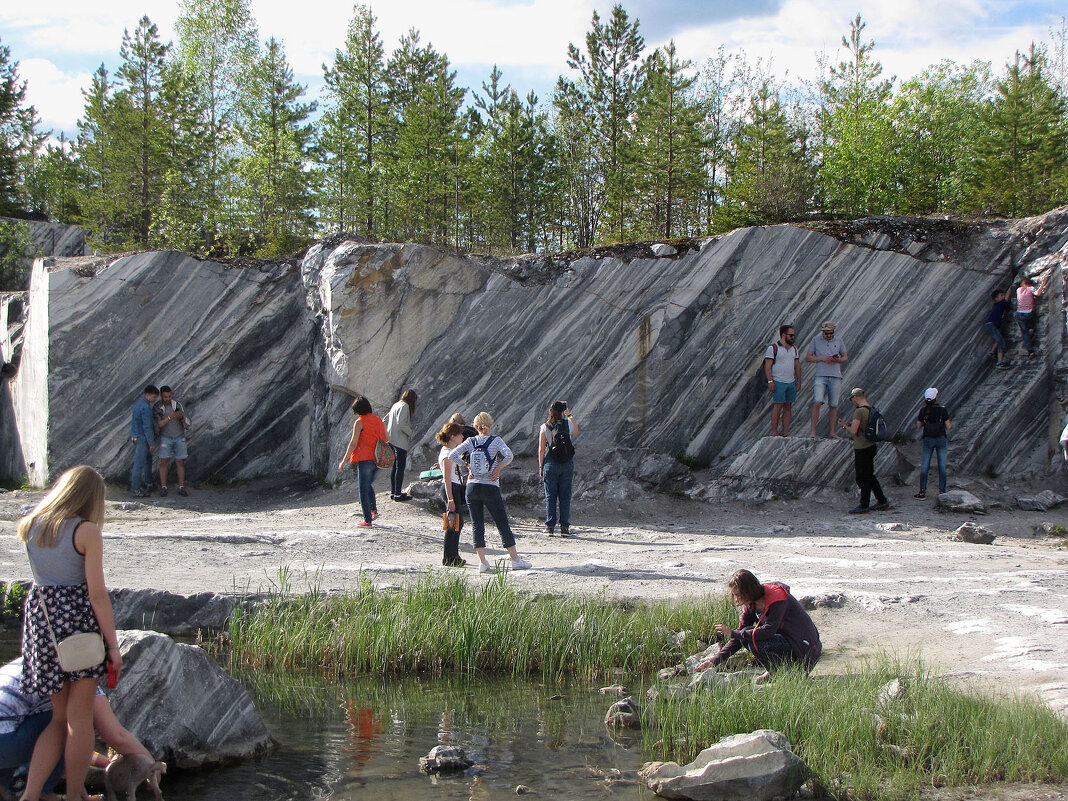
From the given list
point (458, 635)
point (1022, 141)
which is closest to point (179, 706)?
point (458, 635)

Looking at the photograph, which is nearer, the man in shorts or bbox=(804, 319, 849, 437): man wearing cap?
bbox=(804, 319, 849, 437): man wearing cap

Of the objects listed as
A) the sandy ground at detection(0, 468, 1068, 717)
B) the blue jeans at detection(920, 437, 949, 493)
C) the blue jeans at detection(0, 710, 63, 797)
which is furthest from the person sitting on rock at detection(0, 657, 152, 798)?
the blue jeans at detection(920, 437, 949, 493)

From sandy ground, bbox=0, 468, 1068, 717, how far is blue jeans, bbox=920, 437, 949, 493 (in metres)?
0.34

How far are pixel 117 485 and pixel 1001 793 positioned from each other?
15.2 metres

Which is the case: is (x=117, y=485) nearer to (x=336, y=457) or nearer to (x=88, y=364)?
(x=88, y=364)

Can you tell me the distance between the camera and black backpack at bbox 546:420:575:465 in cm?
1238

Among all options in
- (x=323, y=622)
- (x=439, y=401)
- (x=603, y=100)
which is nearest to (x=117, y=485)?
(x=439, y=401)

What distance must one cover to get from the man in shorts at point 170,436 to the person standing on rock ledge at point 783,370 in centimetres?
1004

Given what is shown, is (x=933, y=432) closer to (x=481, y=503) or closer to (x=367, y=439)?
(x=481, y=503)

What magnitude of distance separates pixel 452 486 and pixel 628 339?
750cm

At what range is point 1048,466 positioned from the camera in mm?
15875

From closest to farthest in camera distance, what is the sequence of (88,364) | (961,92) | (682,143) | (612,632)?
(612,632), (88,364), (682,143), (961,92)

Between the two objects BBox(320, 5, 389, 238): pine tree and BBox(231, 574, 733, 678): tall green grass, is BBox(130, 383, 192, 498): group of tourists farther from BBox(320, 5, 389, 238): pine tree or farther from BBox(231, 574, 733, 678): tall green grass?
BBox(320, 5, 389, 238): pine tree

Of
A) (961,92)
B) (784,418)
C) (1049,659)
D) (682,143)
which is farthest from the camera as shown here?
(961,92)
